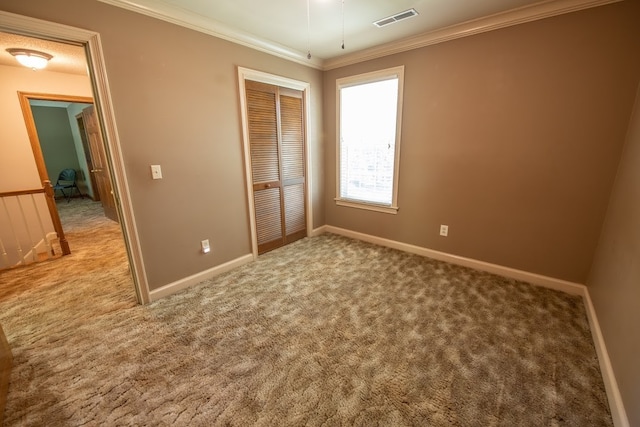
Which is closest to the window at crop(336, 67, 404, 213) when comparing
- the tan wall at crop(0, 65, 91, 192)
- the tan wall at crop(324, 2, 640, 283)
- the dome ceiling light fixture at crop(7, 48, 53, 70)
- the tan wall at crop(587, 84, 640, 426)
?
the tan wall at crop(324, 2, 640, 283)

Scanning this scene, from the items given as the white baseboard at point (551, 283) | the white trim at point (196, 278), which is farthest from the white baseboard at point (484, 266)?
the white trim at point (196, 278)

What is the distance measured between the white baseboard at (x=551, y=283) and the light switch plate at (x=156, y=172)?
7.43 ft

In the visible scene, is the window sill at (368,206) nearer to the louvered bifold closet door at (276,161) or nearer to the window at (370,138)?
the window at (370,138)

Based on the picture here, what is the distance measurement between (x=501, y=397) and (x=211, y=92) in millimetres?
3262

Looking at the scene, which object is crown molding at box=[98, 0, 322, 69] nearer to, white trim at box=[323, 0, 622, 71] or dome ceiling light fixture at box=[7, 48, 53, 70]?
white trim at box=[323, 0, 622, 71]

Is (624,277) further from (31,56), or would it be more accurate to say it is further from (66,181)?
(66,181)

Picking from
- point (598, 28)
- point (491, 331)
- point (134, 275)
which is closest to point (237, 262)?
point (134, 275)

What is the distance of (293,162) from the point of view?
3.54 m

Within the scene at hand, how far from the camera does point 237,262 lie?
3.05 meters

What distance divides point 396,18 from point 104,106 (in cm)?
259

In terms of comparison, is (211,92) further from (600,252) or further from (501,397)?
(600,252)

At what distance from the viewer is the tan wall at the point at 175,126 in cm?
199

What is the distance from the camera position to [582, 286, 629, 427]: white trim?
1.26 metres

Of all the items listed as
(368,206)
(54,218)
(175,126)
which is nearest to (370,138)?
(368,206)
